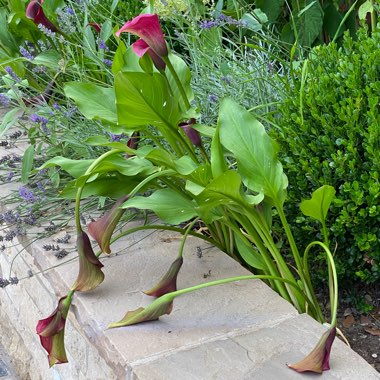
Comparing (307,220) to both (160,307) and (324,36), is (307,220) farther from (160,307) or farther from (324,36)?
(324,36)

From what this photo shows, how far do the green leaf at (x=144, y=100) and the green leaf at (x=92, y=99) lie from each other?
204mm

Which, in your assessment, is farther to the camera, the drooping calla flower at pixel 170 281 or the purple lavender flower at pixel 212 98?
the purple lavender flower at pixel 212 98

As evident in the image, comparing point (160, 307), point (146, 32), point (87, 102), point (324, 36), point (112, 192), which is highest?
point (146, 32)

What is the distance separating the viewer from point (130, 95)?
2.05 m

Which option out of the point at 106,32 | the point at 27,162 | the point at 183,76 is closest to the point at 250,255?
the point at 183,76

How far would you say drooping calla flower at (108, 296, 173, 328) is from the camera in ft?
6.39

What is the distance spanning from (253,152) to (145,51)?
433mm

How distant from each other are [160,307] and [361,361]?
554 millimetres

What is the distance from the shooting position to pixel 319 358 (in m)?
1.73

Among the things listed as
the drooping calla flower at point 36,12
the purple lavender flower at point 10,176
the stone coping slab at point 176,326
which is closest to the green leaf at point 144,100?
the stone coping slab at point 176,326

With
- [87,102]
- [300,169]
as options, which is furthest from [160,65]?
[300,169]

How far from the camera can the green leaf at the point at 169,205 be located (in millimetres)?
2094

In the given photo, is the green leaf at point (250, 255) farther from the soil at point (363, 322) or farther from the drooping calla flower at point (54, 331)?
the drooping calla flower at point (54, 331)

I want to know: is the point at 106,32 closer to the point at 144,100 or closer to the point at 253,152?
the point at 144,100
